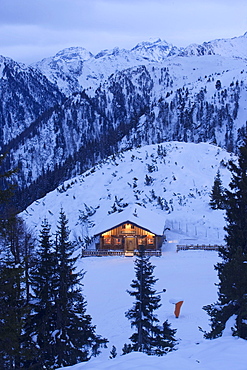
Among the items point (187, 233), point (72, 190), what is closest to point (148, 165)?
point (72, 190)

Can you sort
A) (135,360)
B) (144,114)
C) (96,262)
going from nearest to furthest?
(135,360) → (96,262) → (144,114)

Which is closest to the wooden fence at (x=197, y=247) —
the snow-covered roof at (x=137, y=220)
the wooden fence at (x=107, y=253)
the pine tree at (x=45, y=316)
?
the snow-covered roof at (x=137, y=220)

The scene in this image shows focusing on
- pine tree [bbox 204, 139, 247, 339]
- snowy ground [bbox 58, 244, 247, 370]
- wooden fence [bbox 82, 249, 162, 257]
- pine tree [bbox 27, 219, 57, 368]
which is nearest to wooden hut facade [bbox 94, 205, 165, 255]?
wooden fence [bbox 82, 249, 162, 257]

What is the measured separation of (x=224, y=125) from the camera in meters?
153

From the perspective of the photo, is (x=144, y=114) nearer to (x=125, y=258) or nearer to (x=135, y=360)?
(x=125, y=258)

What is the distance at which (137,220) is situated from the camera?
40781mm

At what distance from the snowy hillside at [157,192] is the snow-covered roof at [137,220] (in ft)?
9.12

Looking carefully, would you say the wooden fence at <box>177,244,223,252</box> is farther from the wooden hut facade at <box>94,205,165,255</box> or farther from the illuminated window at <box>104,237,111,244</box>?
the illuminated window at <box>104,237,111,244</box>

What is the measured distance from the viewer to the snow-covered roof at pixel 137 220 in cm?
4006

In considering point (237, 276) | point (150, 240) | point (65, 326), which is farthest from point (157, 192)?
point (237, 276)

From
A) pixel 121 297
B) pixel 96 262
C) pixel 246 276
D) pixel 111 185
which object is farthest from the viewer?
pixel 111 185

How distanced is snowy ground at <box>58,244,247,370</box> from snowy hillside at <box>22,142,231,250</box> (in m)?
5.85

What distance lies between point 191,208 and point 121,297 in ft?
Result: 85.8

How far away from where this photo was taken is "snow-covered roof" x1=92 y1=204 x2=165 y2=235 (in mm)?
40062
